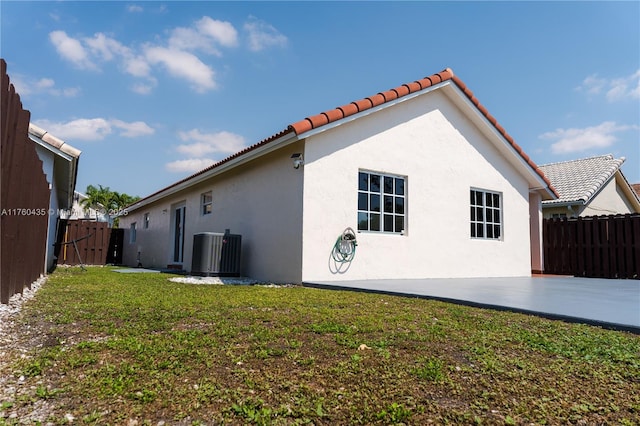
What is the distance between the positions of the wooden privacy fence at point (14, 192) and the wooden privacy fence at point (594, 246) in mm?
14338

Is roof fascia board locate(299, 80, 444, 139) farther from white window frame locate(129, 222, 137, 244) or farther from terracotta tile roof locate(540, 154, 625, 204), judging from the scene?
white window frame locate(129, 222, 137, 244)

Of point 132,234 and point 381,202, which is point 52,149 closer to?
point 381,202

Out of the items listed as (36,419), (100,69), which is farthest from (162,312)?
(100,69)

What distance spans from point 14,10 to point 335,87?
7.47 metres

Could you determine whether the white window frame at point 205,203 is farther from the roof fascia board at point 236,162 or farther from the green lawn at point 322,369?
the green lawn at point 322,369

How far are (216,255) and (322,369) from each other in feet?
23.6

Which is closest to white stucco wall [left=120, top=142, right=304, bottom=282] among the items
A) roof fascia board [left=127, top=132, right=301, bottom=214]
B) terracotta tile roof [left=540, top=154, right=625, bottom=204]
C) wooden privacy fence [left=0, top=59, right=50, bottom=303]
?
roof fascia board [left=127, top=132, right=301, bottom=214]

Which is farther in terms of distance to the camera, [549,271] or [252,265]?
[549,271]

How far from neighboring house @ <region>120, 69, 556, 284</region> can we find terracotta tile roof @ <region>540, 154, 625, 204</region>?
5451 mm

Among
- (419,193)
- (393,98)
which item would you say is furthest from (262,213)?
(393,98)

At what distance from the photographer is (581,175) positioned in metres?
20.0

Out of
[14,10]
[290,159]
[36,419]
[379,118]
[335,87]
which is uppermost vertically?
[335,87]

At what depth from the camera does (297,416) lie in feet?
6.81

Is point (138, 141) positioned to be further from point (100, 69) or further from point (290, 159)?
point (290, 159)
